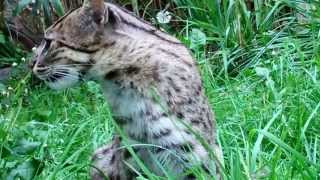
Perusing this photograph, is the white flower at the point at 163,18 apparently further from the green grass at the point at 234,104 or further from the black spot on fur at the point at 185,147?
the black spot on fur at the point at 185,147

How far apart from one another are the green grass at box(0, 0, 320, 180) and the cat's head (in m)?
0.18

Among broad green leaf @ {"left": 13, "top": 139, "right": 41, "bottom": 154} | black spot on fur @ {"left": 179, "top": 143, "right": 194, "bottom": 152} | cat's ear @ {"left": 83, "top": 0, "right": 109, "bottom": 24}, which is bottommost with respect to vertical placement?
black spot on fur @ {"left": 179, "top": 143, "right": 194, "bottom": 152}

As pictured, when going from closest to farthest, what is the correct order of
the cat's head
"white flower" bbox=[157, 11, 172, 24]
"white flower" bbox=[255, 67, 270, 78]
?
1. the cat's head
2. "white flower" bbox=[255, 67, 270, 78]
3. "white flower" bbox=[157, 11, 172, 24]

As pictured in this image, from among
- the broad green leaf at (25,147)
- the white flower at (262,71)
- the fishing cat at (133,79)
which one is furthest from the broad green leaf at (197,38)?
the broad green leaf at (25,147)

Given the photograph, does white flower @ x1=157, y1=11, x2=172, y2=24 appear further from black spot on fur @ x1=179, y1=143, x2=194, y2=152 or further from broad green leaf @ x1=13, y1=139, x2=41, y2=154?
broad green leaf @ x1=13, y1=139, x2=41, y2=154

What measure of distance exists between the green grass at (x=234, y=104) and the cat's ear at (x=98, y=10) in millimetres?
480

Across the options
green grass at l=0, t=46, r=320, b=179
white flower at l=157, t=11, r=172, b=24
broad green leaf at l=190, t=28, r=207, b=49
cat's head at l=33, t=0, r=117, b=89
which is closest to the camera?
green grass at l=0, t=46, r=320, b=179

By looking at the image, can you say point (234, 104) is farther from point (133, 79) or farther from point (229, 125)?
point (133, 79)

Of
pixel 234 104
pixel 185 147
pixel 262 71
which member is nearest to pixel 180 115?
pixel 185 147

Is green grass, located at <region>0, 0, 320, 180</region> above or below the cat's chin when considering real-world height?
below

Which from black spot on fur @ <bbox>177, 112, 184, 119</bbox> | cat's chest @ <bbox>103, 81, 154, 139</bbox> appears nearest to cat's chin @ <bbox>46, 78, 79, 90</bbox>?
cat's chest @ <bbox>103, 81, 154, 139</bbox>

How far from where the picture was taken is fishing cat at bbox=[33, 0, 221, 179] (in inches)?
165

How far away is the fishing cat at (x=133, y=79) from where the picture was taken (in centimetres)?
420

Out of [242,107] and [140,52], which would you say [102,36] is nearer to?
[140,52]
